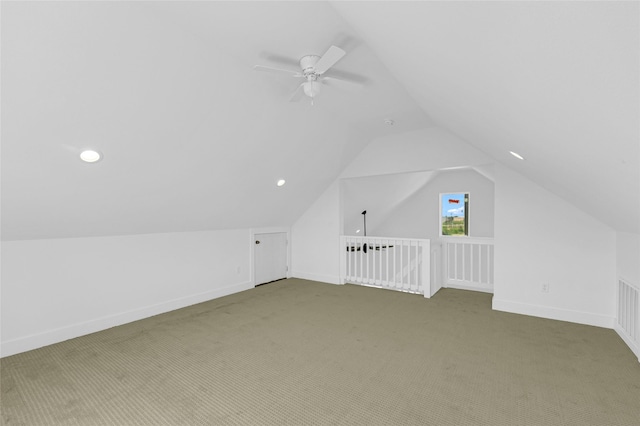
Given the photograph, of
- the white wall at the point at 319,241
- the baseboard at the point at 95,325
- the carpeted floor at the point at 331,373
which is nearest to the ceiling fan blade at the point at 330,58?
the carpeted floor at the point at 331,373

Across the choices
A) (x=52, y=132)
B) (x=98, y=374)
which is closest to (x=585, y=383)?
(x=98, y=374)

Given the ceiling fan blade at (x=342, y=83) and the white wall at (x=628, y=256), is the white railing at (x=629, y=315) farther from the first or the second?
the ceiling fan blade at (x=342, y=83)

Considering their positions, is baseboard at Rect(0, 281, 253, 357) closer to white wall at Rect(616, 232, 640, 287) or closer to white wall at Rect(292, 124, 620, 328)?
white wall at Rect(292, 124, 620, 328)

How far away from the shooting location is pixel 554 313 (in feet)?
12.0

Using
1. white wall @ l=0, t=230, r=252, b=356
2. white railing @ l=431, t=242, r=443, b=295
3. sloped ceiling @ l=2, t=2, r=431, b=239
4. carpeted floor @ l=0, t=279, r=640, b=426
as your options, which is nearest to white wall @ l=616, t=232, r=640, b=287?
carpeted floor @ l=0, t=279, r=640, b=426

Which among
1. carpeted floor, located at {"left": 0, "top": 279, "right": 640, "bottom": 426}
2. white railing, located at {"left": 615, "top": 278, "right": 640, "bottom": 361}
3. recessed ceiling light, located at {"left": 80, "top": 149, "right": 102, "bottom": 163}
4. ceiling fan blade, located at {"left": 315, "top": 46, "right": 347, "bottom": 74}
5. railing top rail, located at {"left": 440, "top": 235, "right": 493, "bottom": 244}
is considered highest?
ceiling fan blade, located at {"left": 315, "top": 46, "right": 347, "bottom": 74}

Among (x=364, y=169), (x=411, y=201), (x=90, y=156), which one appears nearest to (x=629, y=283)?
(x=364, y=169)

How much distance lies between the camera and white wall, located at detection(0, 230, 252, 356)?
2900 mm

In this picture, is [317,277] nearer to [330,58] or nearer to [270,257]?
[270,257]

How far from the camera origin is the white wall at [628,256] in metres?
2.78

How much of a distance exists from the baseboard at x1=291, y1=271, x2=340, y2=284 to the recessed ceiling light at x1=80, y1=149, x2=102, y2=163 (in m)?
4.14

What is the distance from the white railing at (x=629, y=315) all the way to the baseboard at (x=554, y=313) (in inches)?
5.5

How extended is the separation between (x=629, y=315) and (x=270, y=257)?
5.02 metres

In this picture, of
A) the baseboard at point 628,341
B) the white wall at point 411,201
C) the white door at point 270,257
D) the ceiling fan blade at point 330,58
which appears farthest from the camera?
the white wall at point 411,201
